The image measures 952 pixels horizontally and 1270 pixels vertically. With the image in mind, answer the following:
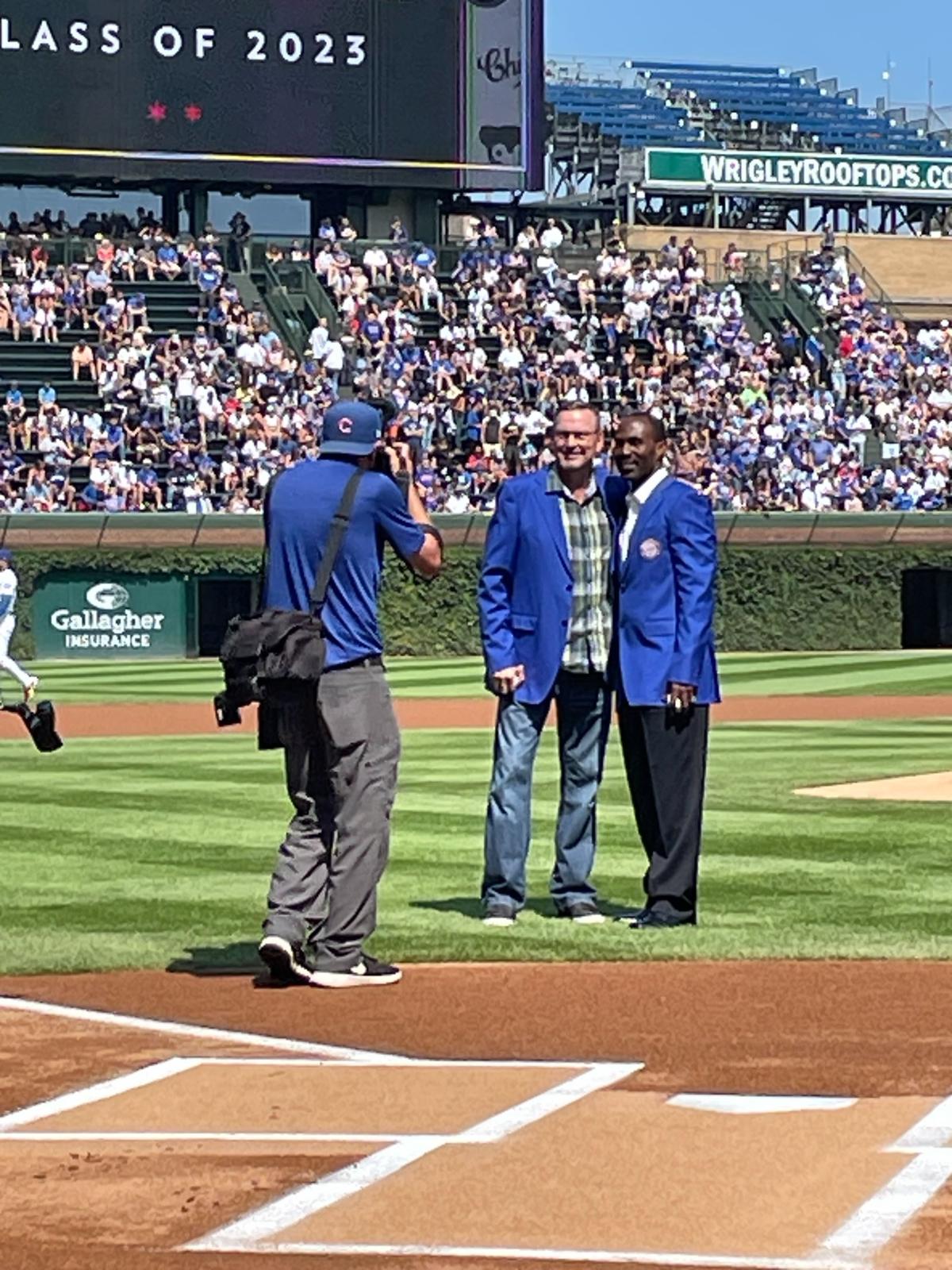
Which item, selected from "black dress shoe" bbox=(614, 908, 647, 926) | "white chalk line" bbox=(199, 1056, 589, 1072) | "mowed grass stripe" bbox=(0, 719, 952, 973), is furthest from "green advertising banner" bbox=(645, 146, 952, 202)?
"white chalk line" bbox=(199, 1056, 589, 1072)

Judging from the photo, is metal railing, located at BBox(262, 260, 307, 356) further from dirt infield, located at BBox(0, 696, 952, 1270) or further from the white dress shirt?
dirt infield, located at BBox(0, 696, 952, 1270)

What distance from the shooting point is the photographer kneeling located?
8.05 m

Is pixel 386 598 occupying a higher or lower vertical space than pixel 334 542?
lower

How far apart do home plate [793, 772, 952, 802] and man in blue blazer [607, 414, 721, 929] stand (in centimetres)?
536

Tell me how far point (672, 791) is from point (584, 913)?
2.15 ft

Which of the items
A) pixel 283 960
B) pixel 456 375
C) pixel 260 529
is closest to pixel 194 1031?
pixel 283 960

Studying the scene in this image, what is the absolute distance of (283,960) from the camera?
316 inches

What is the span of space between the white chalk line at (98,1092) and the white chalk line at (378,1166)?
0.96m

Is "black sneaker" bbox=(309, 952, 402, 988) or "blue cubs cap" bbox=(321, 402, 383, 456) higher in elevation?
"blue cubs cap" bbox=(321, 402, 383, 456)

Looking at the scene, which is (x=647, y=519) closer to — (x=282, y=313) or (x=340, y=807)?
(x=340, y=807)

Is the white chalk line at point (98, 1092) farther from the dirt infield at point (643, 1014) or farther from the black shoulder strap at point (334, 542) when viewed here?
the black shoulder strap at point (334, 542)

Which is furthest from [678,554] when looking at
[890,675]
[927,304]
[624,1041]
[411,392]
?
[927,304]

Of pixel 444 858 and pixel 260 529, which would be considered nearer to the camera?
pixel 444 858

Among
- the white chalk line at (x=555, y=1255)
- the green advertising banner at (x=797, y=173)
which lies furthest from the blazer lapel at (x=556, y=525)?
the green advertising banner at (x=797, y=173)
